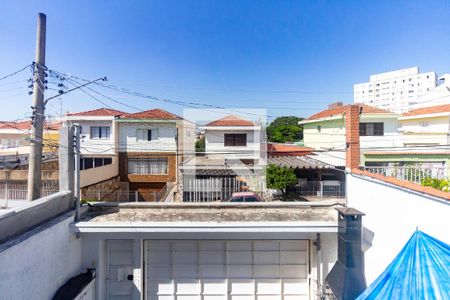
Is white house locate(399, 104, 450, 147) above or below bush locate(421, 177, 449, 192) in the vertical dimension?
above

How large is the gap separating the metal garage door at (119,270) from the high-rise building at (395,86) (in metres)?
73.1

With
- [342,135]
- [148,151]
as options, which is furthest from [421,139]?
[148,151]

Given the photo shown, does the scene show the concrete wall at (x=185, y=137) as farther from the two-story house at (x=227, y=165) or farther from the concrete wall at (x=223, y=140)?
the concrete wall at (x=223, y=140)

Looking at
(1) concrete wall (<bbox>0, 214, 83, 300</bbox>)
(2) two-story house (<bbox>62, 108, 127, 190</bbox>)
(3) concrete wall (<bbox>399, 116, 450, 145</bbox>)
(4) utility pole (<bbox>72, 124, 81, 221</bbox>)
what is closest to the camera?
(1) concrete wall (<bbox>0, 214, 83, 300</bbox>)

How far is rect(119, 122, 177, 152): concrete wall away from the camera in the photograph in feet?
60.6

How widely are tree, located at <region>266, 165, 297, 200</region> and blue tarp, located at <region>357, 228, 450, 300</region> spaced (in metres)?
9.76

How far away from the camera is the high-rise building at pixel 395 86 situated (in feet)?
238

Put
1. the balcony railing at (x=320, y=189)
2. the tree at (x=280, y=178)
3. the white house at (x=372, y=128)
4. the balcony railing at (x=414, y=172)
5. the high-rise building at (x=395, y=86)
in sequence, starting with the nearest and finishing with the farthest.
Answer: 1. the balcony railing at (x=414, y=172)
2. the tree at (x=280, y=178)
3. the balcony railing at (x=320, y=189)
4. the white house at (x=372, y=128)
5. the high-rise building at (x=395, y=86)

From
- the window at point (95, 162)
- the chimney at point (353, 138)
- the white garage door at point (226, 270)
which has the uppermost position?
the chimney at point (353, 138)

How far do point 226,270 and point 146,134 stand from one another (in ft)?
48.2

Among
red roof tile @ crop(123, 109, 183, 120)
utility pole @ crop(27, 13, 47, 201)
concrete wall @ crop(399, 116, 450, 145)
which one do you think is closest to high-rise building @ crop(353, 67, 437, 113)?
concrete wall @ crop(399, 116, 450, 145)

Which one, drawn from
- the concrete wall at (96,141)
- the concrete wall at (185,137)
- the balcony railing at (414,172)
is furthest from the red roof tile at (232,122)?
the balcony railing at (414,172)

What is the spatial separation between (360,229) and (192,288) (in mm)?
4085

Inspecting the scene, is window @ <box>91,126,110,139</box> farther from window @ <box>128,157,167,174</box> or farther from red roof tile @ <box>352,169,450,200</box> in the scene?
red roof tile @ <box>352,169,450,200</box>
